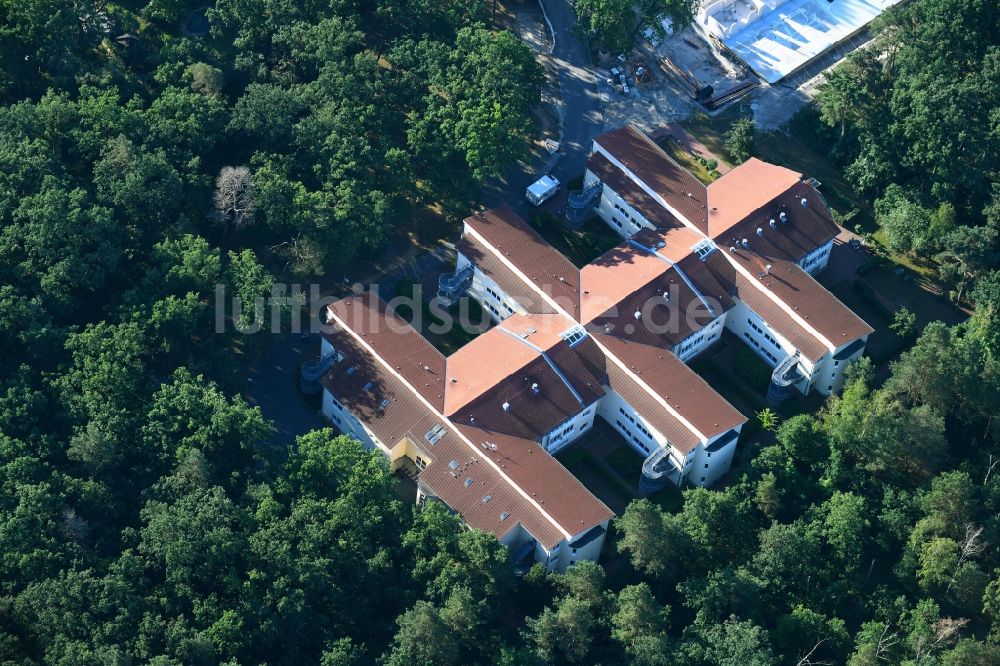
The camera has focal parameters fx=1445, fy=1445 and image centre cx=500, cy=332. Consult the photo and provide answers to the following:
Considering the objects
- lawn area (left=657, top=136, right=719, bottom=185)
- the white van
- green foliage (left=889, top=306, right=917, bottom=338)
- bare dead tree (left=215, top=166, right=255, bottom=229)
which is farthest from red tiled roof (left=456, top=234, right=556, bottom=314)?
green foliage (left=889, top=306, right=917, bottom=338)

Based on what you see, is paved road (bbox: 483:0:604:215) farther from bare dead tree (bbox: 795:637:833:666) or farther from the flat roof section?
bare dead tree (bbox: 795:637:833:666)

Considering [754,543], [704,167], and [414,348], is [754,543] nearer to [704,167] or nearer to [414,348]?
[414,348]

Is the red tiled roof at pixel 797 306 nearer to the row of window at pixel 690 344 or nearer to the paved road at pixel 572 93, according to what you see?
the row of window at pixel 690 344

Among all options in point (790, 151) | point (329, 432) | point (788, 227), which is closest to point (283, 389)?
point (329, 432)

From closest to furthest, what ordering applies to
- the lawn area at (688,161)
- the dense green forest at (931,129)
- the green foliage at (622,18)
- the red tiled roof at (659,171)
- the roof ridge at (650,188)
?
the roof ridge at (650,188), the dense green forest at (931,129), the red tiled roof at (659,171), the green foliage at (622,18), the lawn area at (688,161)

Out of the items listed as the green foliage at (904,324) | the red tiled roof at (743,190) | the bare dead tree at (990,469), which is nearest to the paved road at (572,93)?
the red tiled roof at (743,190)

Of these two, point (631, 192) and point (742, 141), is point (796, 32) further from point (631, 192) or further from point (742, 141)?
point (631, 192)

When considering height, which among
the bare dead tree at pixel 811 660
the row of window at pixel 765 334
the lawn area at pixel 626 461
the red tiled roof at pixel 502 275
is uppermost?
the red tiled roof at pixel 502 275
